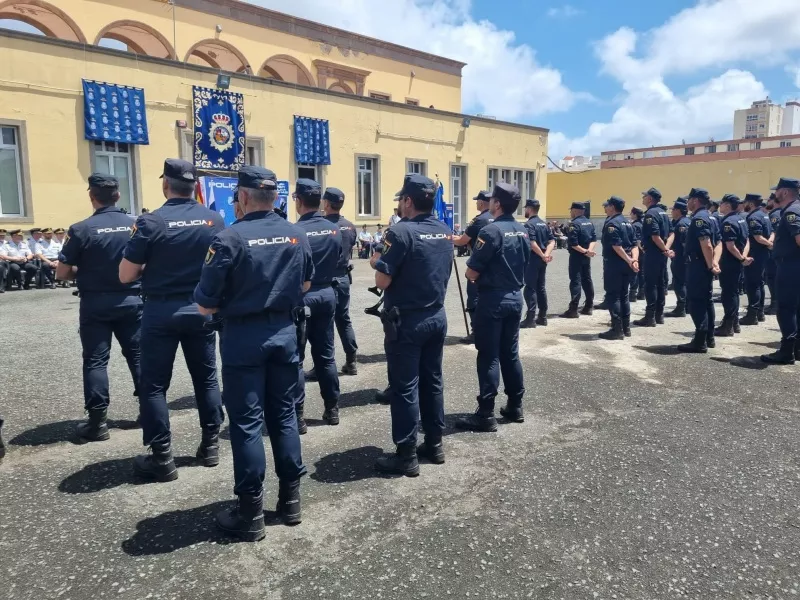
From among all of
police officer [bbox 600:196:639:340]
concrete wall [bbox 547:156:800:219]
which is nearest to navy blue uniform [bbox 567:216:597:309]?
police officer [bbox 600:196:639:340]

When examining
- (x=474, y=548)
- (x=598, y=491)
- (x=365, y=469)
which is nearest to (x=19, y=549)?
(x=365, y=469)

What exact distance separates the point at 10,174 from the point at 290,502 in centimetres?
1634

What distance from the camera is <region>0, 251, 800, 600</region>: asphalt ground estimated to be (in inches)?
113

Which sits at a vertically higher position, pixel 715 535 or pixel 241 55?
pixel 241 55

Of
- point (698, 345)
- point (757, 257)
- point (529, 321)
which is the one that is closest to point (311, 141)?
point (529, 321)

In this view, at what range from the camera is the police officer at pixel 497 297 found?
4793 millimetres

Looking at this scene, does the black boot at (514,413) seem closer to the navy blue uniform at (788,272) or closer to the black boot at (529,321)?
the navy blue uniform at (788,272)

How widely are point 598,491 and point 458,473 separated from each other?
37.0 inches

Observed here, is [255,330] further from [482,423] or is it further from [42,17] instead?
[42,17]

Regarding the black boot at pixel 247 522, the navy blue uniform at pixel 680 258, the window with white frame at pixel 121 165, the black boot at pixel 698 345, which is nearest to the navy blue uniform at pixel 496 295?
the black boot at pixel 247 522

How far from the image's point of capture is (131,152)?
1725cm

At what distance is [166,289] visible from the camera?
383 centimetres

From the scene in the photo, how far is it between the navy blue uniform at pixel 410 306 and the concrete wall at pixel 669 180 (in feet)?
110

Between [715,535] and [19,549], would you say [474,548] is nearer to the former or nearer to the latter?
[715,535]
